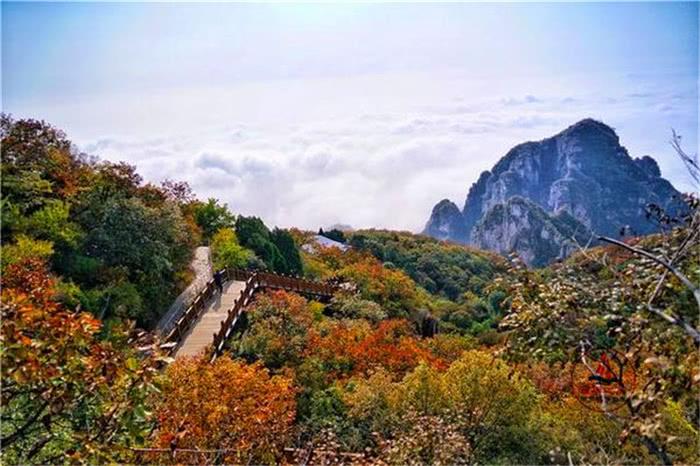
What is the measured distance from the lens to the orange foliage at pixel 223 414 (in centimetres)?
798

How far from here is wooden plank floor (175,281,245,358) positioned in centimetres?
1373

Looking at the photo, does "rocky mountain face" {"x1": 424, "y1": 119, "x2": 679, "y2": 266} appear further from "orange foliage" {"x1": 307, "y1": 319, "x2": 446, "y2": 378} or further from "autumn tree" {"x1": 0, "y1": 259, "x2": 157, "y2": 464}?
"autumn tree" {"x1": 0, "y1": 259, "x2": 157, "y2": 464}

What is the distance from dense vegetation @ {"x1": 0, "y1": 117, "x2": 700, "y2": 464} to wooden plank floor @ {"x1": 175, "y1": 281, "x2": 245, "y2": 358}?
2.24ft

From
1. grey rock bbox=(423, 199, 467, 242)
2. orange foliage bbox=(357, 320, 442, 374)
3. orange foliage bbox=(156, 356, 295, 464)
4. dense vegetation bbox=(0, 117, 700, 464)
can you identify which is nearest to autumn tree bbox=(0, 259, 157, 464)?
dense vegetation bbox=(0, 117, 700, 464)

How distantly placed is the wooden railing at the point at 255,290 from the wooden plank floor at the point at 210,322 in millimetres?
286

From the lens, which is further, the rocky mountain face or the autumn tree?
the rocky mountain face

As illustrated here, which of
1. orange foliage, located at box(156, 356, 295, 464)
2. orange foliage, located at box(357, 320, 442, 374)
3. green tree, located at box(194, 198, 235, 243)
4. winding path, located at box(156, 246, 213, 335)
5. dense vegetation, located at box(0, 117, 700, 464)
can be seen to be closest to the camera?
dense vegetation, located at box(0, 117, 700, 464)

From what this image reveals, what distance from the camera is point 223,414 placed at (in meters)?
8.27

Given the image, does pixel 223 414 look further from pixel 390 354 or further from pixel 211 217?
pixel 211 217

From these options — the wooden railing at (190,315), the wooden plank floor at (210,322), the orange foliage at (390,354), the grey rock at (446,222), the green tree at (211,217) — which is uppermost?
the green tree at (211,217)

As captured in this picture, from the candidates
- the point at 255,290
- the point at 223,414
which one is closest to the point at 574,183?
the point at 255,290

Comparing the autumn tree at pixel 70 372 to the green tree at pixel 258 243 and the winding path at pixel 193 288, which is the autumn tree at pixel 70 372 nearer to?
the winding path at pixel 193 288

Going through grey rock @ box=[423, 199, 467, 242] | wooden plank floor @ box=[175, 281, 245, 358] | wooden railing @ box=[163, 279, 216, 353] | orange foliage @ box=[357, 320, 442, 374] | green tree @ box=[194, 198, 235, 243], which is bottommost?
grey rock @ box=[423, 199, 467, 242]

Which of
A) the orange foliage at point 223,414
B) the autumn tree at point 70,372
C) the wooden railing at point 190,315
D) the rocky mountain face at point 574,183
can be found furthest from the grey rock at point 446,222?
the autumn tree at point 70,372
